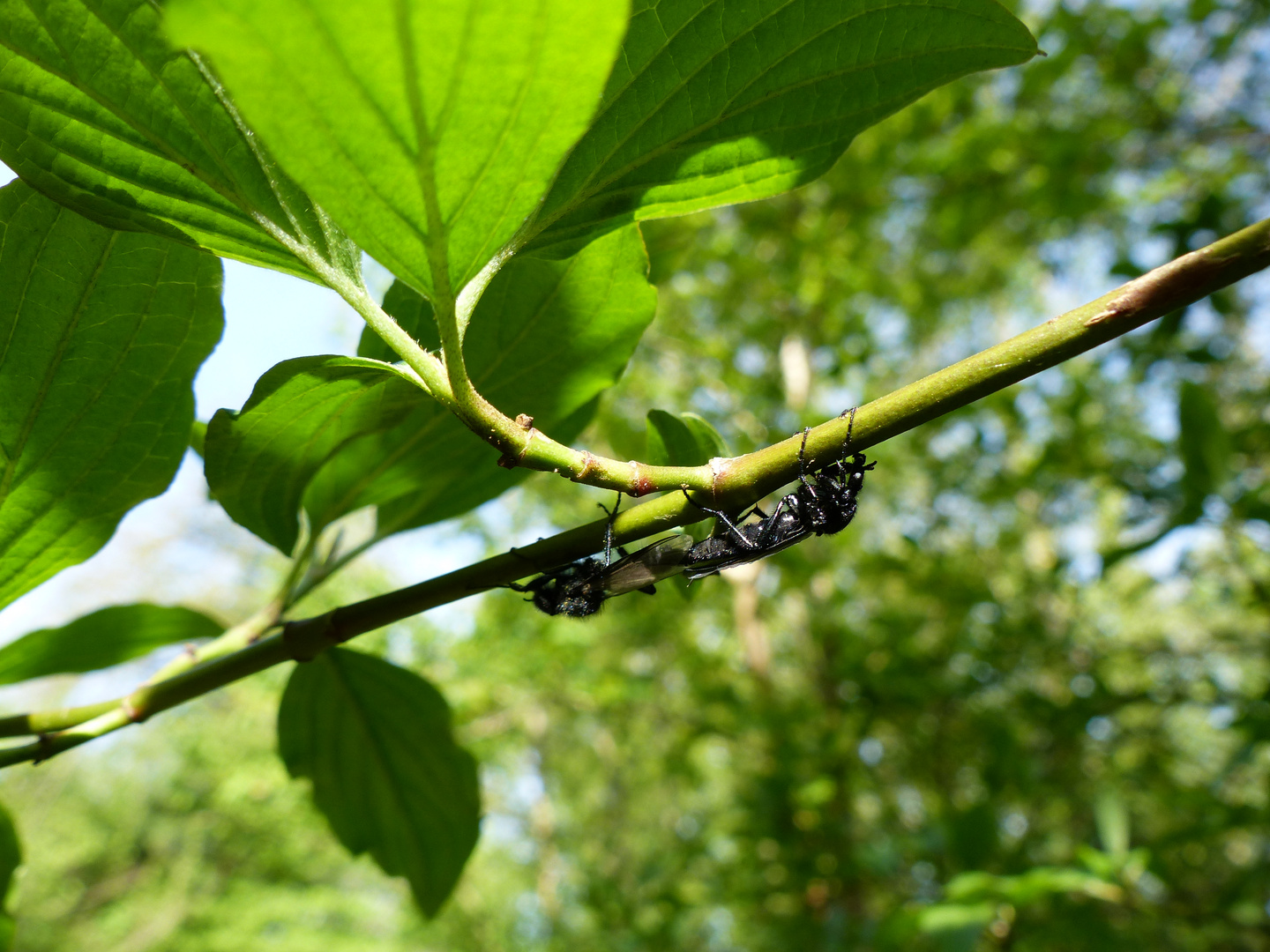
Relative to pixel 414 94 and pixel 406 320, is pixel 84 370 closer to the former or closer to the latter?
pixel 406 320

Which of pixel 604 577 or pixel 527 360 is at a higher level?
pixel 527 360

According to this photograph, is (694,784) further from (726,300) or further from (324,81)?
(324,81)

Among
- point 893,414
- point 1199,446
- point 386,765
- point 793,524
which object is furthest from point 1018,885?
point 893,414

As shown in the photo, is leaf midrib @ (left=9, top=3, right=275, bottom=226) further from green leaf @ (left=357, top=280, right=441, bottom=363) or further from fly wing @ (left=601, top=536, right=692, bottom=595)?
fly wing @ (left=601, top=536, right=692, bottom=595)

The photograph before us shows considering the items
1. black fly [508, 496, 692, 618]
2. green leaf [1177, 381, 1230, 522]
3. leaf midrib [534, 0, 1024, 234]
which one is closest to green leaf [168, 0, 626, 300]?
leaf midrib [534, 0, 1024, 234]

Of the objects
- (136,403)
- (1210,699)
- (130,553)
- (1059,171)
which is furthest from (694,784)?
(130,553)

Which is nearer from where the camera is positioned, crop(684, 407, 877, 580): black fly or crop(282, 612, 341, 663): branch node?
crop(282, 612, 341, 663): branch node

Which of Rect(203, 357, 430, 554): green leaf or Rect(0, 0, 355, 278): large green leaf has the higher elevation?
Rect(0, 0, 355, 278): large green leaf

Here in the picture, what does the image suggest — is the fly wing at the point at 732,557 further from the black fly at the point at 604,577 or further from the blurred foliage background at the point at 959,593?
the blurred foliage background at the point at 959,593
